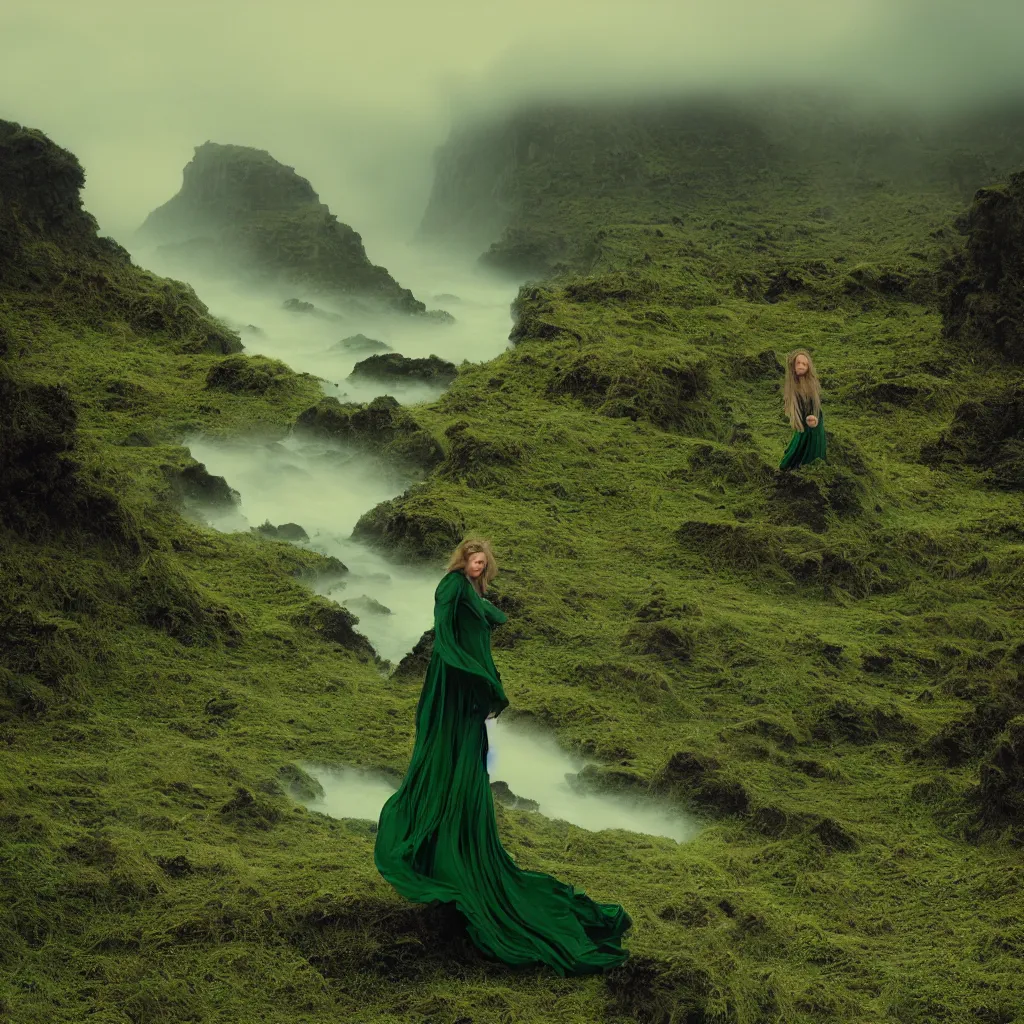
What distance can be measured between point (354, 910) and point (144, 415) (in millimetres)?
13504

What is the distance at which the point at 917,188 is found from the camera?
36.4 m

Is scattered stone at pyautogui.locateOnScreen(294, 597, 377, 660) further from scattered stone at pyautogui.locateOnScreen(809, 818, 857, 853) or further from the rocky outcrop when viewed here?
the rocky outcrop

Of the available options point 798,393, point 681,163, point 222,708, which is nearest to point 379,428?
point 798,393

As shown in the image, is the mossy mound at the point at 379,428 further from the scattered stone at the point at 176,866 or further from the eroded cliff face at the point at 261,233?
the scattered stone at the point at 176,866

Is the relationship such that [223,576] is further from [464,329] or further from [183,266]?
[183,266]

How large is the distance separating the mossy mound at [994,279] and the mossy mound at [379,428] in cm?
939

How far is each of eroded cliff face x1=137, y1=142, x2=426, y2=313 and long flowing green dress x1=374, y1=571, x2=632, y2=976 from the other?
73.7ft

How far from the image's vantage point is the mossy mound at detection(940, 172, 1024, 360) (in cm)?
2534

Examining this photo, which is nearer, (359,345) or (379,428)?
(379,428)

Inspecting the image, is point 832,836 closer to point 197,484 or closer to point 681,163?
point 197,484

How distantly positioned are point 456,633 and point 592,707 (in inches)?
213

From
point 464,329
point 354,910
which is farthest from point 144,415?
point 354,910

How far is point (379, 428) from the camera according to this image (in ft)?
72.8

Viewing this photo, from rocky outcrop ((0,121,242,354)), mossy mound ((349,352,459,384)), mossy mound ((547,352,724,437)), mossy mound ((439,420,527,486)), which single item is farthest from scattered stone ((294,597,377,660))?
rocky outcrop ((0,121,242,354))
